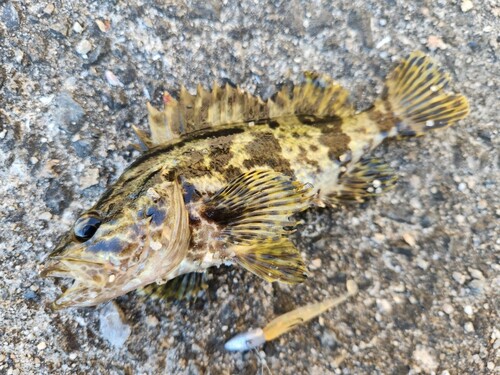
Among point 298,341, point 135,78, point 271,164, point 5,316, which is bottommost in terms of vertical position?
point 298,341

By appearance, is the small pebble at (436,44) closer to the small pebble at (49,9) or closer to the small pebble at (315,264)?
the small pebble at (315,264)

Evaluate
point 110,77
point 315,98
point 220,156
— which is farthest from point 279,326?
point 110,77

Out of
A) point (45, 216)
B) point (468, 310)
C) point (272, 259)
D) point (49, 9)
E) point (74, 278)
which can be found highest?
point (49, 9)

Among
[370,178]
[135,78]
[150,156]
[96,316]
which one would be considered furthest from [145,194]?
[370,178]

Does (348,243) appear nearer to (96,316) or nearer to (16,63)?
(96,316)

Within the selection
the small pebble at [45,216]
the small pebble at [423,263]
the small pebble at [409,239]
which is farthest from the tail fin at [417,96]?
the small pebble at [45,216]

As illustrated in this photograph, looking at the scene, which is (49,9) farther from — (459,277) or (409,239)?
(459,277)
